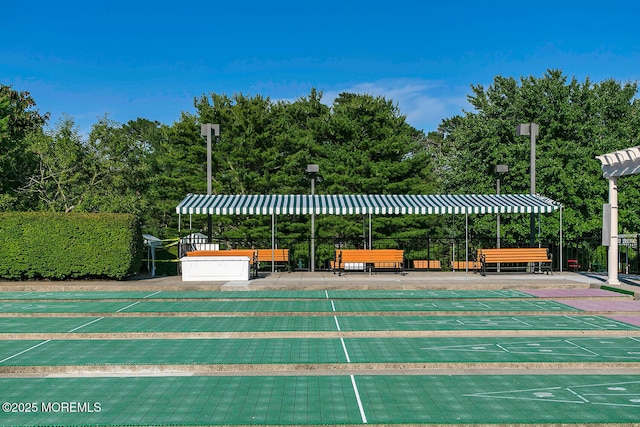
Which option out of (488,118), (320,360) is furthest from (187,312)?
(488,118)

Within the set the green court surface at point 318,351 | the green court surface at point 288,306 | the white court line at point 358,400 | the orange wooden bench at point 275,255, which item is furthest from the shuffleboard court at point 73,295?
the white court line at point 358,400

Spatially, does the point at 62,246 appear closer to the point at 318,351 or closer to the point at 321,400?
the point at 318,351

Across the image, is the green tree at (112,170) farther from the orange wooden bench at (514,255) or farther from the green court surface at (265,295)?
the orange wooden bench at (514,255)

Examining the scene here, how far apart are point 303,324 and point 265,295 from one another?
452 centimetres

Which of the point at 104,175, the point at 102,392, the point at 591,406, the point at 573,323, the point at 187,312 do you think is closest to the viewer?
the point at 591,406

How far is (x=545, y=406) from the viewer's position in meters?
6.51

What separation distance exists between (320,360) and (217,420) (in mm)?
2918

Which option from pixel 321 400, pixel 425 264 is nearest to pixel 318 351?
pixel 321 400

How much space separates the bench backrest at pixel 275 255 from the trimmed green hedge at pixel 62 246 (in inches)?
210

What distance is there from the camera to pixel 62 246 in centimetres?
1909

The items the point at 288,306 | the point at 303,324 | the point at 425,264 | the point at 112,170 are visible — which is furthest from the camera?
the point at 112,170

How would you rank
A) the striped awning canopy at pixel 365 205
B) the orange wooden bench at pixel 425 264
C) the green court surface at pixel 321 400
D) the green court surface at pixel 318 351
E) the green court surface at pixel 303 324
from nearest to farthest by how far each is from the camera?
the green court surface at pixel 321 400, the green court surface at pixel 318 351, the green court surface at pixel 303 324, the striped awning canopy at pixel 365 205, the orange wooden bench at pixel 425 264

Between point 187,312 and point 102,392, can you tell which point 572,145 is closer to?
point 187,312

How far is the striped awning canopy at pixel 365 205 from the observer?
20.8 meters
